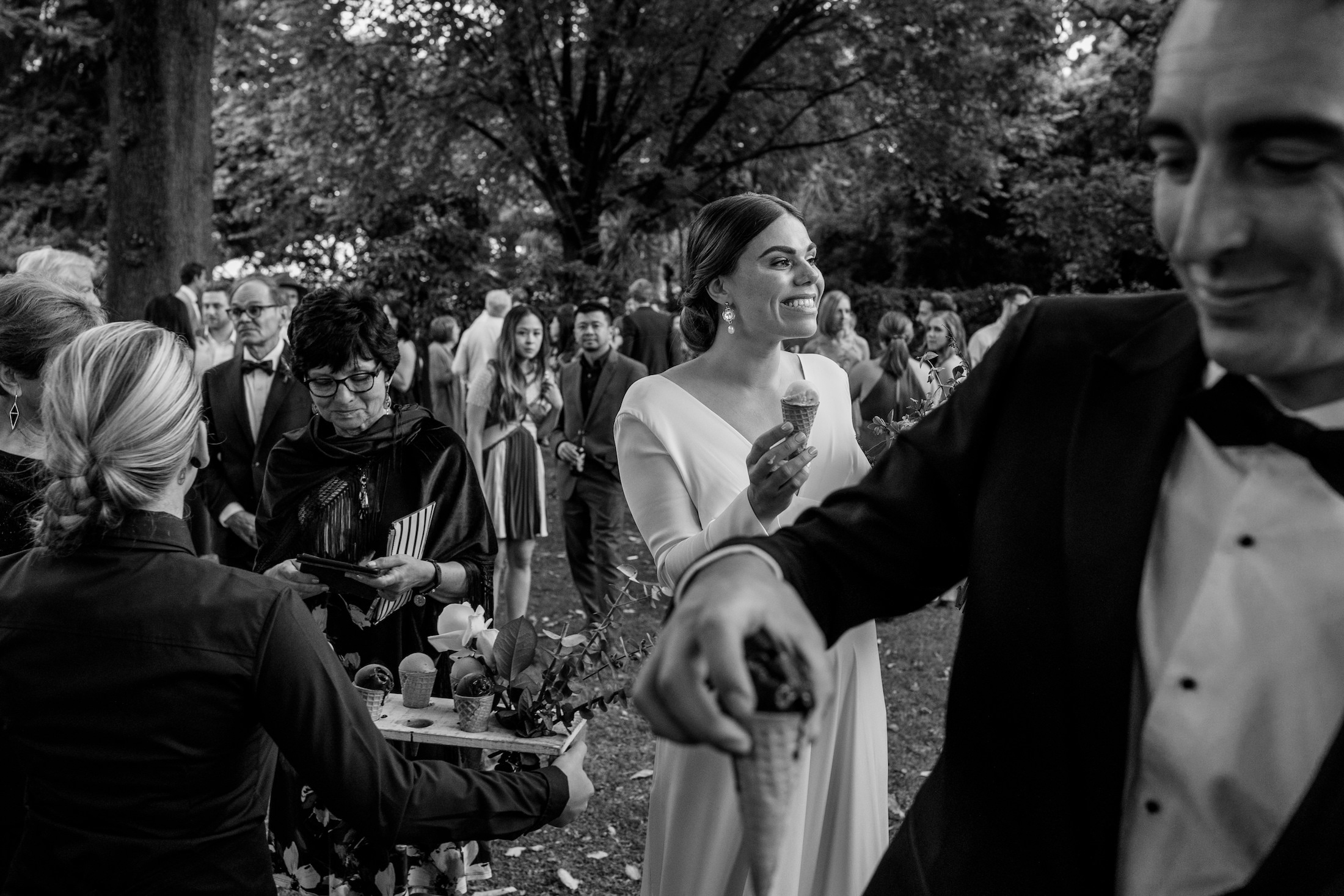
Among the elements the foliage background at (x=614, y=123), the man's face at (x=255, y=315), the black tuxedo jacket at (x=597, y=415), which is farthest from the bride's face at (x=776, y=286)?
the foliage background at (x=614, y=123)

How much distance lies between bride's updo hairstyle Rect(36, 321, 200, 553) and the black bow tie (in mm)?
1781

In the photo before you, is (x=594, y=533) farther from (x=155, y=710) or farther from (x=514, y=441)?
(x=155, y=710)

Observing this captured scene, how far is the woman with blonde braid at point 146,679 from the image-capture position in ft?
6.70

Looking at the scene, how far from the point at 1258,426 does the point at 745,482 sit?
2.04 m

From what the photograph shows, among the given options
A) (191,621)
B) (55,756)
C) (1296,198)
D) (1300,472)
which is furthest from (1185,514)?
(55,756)

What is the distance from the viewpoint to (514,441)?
766cm

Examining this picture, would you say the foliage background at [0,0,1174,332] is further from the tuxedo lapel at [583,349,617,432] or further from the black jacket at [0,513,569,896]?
the black jacket at [0,513,569,896]

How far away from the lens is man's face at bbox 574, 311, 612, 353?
7.96 meters

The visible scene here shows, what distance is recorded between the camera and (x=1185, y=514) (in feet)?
4.29

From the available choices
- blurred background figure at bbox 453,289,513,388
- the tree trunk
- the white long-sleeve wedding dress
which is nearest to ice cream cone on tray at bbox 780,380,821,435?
the white long-sleeve wedding dress

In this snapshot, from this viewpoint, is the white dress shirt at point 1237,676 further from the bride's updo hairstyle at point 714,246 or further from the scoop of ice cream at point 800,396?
the bride's updo hairstyle at point 714,246

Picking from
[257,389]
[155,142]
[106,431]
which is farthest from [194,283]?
[106,431]

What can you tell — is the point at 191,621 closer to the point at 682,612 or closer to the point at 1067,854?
the point at 682,612

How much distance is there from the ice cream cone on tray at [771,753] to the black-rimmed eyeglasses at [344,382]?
9.28ft
